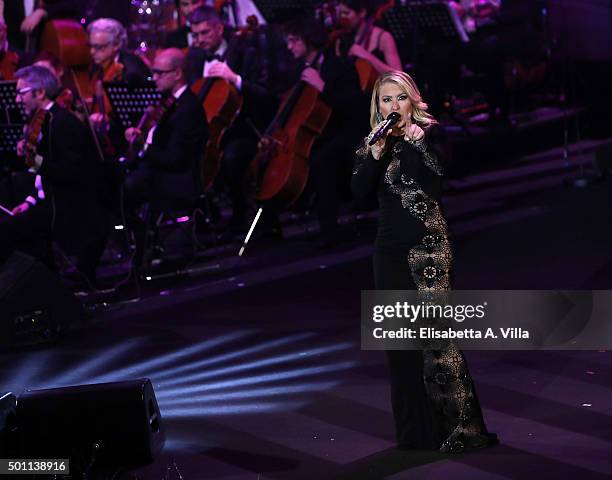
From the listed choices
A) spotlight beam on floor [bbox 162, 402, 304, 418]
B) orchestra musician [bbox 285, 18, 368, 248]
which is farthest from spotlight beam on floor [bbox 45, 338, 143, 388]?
orchestra musician [bbox 285, 18, 368, 248]

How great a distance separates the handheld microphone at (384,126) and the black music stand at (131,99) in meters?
4.42

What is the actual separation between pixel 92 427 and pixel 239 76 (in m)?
5.49

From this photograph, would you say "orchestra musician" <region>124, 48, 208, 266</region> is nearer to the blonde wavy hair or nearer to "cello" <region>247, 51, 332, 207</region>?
"cello" <region>247, 51, 332, 207</region>

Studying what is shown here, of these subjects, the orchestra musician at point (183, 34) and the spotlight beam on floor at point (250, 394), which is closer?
the spotlight beam on floor at point (250, 394)

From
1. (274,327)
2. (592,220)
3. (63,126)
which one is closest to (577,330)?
(274,327)

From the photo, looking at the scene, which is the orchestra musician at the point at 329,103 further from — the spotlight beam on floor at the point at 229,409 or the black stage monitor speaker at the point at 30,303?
the spotlight beam on floor at the point at 229,409

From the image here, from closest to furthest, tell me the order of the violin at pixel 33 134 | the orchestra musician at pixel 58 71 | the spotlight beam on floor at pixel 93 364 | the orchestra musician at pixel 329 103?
the spotlight beam on floor at pixel 93 364 → the violin at pixel 33 134 → the orchestra musician at pixel 58 71 → the orchestra musician at pixel 329 103

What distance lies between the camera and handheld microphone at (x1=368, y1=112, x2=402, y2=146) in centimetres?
533

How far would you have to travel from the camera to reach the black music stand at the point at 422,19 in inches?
503

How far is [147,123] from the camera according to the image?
378 inches

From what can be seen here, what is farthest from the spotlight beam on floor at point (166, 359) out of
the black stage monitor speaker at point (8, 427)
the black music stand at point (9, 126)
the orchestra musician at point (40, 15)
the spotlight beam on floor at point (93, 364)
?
the orchestra musician at point (40, 15)

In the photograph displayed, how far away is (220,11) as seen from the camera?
11820 millimetres

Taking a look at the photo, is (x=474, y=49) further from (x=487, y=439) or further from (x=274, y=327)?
(x=487, y=439)

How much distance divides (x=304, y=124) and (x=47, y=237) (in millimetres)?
2126
